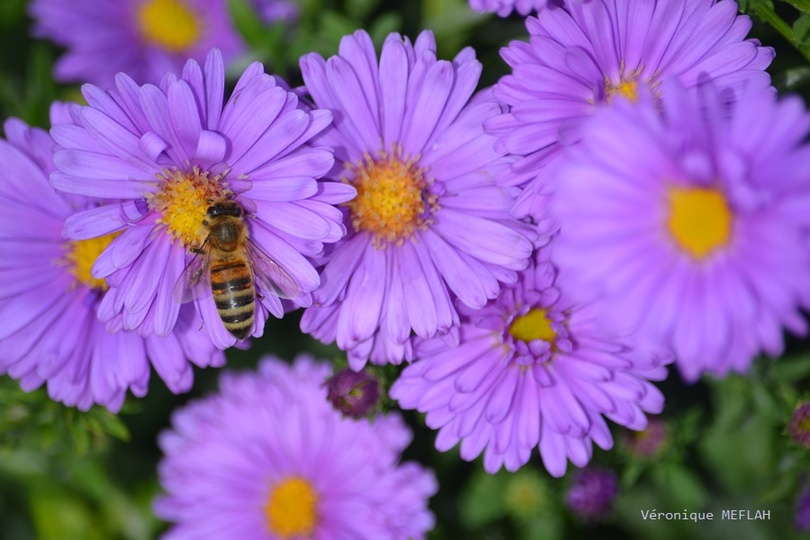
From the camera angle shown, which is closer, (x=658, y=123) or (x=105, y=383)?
(x=658, y=123)

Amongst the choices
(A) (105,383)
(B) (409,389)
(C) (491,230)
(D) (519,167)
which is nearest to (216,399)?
(A) (105,383)

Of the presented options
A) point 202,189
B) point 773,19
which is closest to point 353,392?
point 202,189

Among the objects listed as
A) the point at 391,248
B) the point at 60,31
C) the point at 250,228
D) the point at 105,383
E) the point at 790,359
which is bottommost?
the point at 105,383

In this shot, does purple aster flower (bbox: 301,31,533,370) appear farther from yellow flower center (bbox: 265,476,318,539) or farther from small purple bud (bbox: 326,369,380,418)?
yellow flower center (bbox: 265,476,318,539)

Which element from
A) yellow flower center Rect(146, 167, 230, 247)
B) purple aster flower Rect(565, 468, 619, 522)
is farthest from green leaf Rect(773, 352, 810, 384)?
yellow flower center Rect(146, 167, 230, 247)

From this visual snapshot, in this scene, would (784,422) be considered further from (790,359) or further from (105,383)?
(105,383)

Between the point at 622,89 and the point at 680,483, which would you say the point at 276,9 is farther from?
the point at 680,483

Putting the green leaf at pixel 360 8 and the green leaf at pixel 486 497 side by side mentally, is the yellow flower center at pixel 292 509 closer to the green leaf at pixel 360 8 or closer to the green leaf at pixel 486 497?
the green leaf at pixel 486 497
